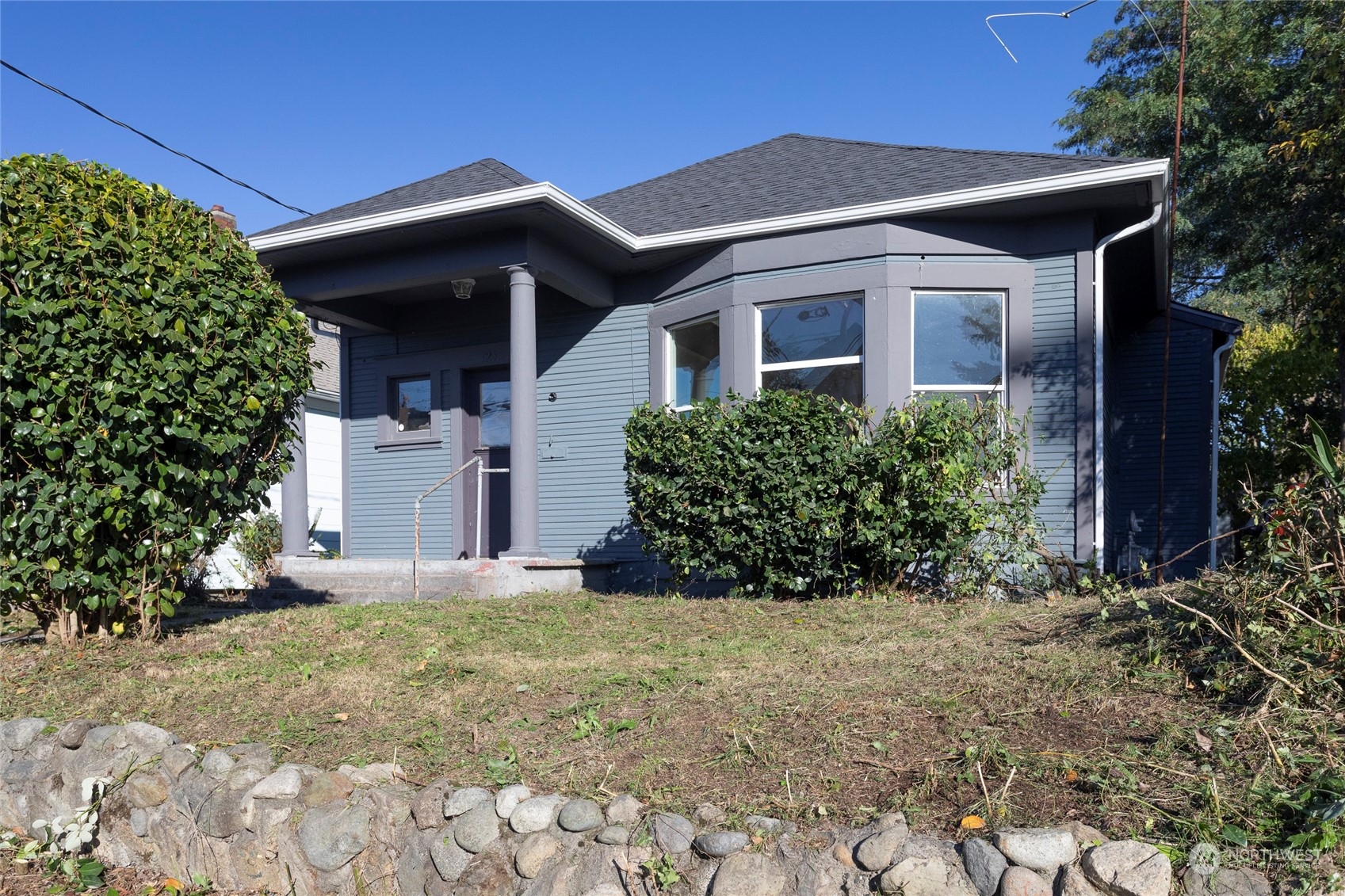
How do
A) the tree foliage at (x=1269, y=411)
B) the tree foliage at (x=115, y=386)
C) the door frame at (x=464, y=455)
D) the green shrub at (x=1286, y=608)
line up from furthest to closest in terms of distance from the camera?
the tree foliage at (x=1269, y=411) < the door frame at (x=464, y=455) < the tree foliage at (x=115, y=386) < the green shrub at (x=1286, y=608)

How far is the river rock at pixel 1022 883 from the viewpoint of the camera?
2.67m

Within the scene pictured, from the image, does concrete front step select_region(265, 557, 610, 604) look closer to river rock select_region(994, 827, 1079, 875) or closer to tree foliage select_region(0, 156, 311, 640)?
tree foliage select_region(0, 156, 311, 640)

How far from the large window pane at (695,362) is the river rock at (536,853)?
6.34 meters

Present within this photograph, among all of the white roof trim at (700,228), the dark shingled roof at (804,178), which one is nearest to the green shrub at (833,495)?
the white roof trim at (700,228)

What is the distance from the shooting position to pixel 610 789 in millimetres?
3369

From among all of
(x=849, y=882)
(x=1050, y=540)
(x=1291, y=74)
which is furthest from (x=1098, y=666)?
(x=1291, y=74)

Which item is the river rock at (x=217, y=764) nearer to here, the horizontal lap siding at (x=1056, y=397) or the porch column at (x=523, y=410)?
the porch column at (x=523, y=410)

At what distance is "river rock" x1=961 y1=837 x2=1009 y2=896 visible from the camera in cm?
272

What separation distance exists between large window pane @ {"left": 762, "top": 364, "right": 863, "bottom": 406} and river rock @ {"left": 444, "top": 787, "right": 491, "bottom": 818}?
5.41 metres

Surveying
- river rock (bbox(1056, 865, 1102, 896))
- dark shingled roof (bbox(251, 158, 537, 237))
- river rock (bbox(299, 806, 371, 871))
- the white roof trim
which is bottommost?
river rock (bbox(299, 806, 371, 871))

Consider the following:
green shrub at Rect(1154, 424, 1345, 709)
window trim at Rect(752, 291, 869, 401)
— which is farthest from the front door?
green shrub at Rect(1154, 424, 1345, 709)

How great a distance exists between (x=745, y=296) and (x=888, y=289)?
4.14 feet

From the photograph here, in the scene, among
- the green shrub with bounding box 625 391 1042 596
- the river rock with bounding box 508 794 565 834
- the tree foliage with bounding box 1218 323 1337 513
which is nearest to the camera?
the river rock with bounding box 508 794 565 834

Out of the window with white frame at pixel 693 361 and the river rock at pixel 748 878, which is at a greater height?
the window with white frame at pixel 693 361
